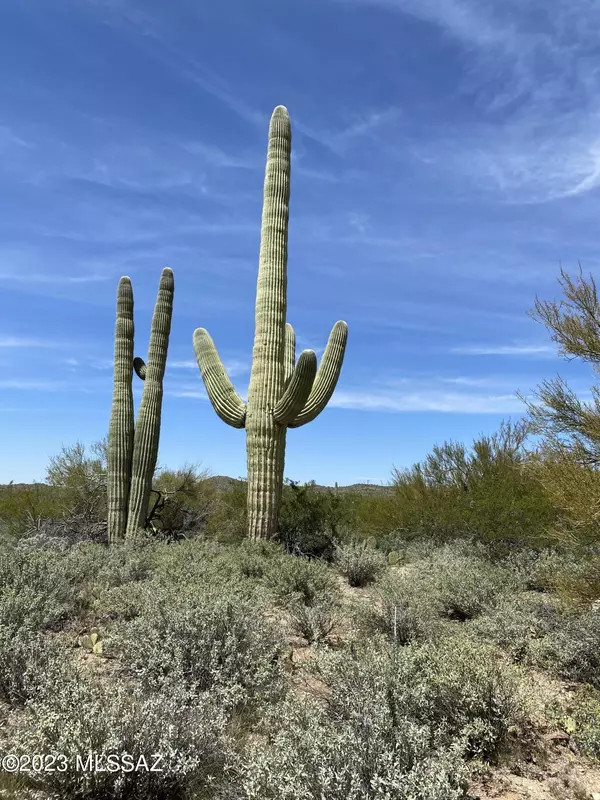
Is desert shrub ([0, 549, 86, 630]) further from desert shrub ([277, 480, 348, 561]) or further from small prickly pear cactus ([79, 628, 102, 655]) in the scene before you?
desert shrub ([277, 480, 348, 561])

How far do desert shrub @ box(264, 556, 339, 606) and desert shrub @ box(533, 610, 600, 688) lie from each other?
8.33 ft

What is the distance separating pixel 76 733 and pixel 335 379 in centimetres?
921

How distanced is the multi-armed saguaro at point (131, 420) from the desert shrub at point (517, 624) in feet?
26.9

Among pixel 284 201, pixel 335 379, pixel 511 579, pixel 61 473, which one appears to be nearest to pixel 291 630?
pixel 511 579

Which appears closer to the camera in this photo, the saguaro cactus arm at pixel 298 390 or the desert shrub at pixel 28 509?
the saguaro cactus arm at pixel 298 390

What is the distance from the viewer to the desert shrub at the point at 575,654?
505 centimetres

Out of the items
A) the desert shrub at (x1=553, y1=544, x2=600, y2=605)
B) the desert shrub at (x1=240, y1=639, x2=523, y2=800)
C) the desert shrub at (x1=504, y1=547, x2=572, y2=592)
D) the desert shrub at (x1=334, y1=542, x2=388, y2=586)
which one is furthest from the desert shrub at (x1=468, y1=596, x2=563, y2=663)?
the desert shrub at (x1=334, y1=542, x2=388, y2=586)

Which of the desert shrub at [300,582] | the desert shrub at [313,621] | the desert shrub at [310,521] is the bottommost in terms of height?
the desert shrub at [313,621]

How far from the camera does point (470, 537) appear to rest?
1226 cm

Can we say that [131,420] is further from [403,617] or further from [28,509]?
[403,617]

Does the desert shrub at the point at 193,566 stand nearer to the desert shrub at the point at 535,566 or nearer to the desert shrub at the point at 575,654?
the desert shrub at the point at 575,654

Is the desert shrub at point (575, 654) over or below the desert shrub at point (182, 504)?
below

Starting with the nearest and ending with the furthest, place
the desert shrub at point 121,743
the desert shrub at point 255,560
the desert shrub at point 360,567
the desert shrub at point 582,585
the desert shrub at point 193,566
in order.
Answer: the desert shrub at point 121,743 < the desert shrub at point 582,585 < the desert shrub at point 193,566 < the desert shrub at point 255,560 < the desert shrub at point 360,567

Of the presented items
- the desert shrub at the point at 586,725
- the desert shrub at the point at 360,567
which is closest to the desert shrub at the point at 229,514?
the desert shrub at the point at 360,567
